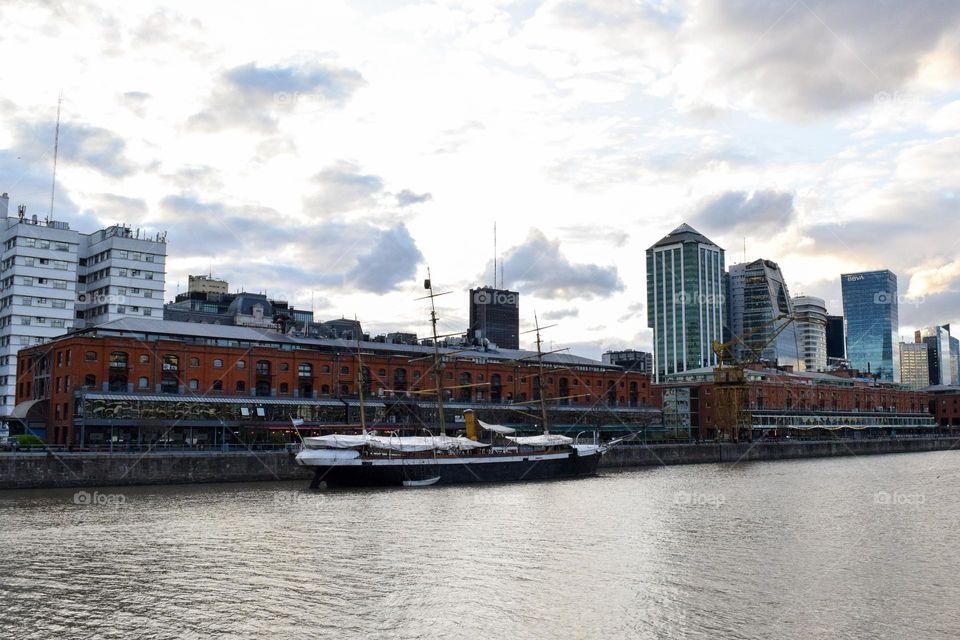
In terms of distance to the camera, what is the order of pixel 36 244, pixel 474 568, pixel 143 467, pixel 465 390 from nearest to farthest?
pixel 474 568 < pixel 143 467 < pixel 36 244 < pixel 465 390

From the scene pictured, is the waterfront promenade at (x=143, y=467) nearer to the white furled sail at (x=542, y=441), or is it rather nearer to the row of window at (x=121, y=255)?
the white furled sail at (x=542, y=441)

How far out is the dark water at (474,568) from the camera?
1103 inches

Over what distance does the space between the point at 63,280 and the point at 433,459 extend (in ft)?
256

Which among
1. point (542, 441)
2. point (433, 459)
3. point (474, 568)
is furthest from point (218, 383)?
point (474, 568)

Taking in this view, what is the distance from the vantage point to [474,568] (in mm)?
36438

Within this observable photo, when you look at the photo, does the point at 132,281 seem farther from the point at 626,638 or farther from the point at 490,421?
the point at 626,638

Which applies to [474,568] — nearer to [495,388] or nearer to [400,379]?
[400,379]

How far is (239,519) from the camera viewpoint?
50844 millimetres

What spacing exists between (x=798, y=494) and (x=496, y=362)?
68.9 metres

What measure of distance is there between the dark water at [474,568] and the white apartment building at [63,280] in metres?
70.2

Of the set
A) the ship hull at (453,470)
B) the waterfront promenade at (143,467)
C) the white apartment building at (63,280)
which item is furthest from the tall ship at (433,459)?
the white apartment building at (63,280)

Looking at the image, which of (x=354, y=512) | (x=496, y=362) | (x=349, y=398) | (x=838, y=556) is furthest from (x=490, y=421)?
(x=838, y=556)

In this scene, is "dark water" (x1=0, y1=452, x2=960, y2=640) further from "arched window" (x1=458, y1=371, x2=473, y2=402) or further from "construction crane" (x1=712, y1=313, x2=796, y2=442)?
"construction crane" (x1=712, y1=313, x2=796, y2=442)

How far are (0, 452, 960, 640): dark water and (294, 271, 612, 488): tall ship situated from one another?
1339 centimetres
